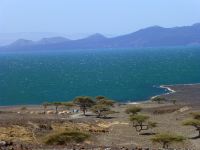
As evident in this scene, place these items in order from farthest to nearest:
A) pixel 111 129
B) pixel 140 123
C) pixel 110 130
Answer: pixel 140 123 → pixel 111 129 → pixel 110 130

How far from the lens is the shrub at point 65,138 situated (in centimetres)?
3136

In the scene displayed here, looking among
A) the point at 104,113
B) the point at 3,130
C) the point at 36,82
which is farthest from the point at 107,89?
the point at 3,130

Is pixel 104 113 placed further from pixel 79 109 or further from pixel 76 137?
pixel 76 137

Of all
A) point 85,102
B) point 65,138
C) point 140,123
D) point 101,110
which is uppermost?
point 65,138

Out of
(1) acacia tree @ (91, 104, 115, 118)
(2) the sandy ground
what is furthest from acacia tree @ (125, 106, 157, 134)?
(1) acacia tree @ (91, 104, 115, 118)

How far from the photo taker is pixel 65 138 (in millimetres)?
31844

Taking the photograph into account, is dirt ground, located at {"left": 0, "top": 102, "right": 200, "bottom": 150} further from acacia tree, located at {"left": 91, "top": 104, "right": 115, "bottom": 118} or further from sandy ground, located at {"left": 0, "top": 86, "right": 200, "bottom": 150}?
acacia tree, located at {"left": 91, "top": 104, "right": 115, "bottom": 118}

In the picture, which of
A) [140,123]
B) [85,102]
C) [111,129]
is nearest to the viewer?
[111,129]

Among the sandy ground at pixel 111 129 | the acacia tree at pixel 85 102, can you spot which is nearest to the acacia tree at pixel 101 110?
the sandy ground at pixel 111 129

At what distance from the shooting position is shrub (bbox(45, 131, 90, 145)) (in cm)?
3136

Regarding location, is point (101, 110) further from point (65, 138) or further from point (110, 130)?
point (65, 138)

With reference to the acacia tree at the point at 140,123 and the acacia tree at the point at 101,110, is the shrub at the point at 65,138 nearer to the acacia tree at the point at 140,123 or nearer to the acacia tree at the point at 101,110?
the acacia tree at the point at 140,123

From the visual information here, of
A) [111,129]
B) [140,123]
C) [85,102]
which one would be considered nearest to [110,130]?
[111,129]

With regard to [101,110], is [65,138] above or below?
above
